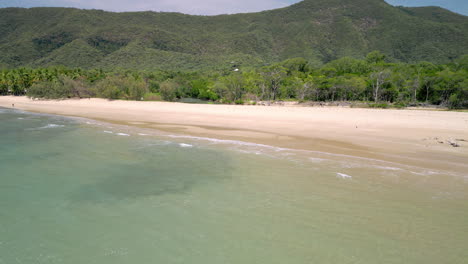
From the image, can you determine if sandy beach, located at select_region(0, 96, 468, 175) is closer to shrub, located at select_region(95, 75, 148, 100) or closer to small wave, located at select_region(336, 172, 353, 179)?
small wave, located at select_region(336, 172, 353, 179)

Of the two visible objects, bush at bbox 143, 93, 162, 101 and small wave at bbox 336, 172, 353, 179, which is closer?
small wave at bbox 336, 172, 353, 179

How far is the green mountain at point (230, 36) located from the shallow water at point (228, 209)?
96.8 metres

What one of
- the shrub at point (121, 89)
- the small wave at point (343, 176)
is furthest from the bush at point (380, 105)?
the shrub at point (121, 89)

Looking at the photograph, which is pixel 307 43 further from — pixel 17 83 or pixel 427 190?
pixel 427 190

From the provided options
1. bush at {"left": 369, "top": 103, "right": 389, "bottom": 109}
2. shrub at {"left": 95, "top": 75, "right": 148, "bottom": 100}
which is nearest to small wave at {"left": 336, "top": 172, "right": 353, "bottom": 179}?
bush at {"left": 369, "top": 103, "right": 389, "bottom": 109}

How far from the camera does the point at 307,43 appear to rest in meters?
142

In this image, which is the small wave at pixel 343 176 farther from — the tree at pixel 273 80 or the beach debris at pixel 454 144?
the tree at pixel 273 80

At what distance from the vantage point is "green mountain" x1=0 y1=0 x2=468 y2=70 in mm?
121688

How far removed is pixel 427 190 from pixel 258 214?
195 inches

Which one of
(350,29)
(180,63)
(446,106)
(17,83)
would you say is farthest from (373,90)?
(350,29)

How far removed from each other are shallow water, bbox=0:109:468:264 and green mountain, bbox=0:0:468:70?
96.8 m

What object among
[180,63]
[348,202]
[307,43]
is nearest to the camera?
[348,202]

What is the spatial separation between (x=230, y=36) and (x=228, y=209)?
159 meters

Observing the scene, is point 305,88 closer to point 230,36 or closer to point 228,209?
point 228,209
